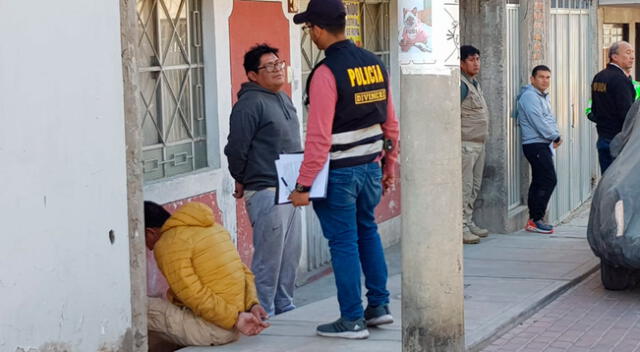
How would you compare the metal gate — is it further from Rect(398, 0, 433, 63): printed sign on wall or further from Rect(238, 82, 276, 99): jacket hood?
Rect(398, 0, 433, 63): printed sign on wall

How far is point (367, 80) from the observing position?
6.39 m

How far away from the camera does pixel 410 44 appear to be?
5500mm

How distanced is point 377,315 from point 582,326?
169cm

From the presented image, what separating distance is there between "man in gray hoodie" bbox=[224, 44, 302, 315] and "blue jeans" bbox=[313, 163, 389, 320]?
118cm

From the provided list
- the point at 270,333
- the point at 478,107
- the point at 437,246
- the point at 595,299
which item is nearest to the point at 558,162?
the point at 478,107

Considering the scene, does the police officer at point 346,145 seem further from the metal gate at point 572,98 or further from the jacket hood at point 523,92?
the metal gate at point 572,98

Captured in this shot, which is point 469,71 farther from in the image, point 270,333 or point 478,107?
point 270,333

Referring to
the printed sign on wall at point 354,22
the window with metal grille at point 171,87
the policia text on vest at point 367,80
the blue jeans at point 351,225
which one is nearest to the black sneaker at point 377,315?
the blue jeans at point 351,225

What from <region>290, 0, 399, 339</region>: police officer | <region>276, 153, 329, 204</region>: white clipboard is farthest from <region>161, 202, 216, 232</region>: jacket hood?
<region>290, 0, 399, 339</region>: police officer

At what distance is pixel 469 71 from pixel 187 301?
5321 millimetres

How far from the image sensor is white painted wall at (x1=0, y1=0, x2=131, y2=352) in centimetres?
544

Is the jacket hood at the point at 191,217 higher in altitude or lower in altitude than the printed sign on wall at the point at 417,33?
lower

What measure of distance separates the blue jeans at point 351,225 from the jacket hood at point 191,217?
2.03ft

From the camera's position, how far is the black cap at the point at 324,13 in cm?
634
